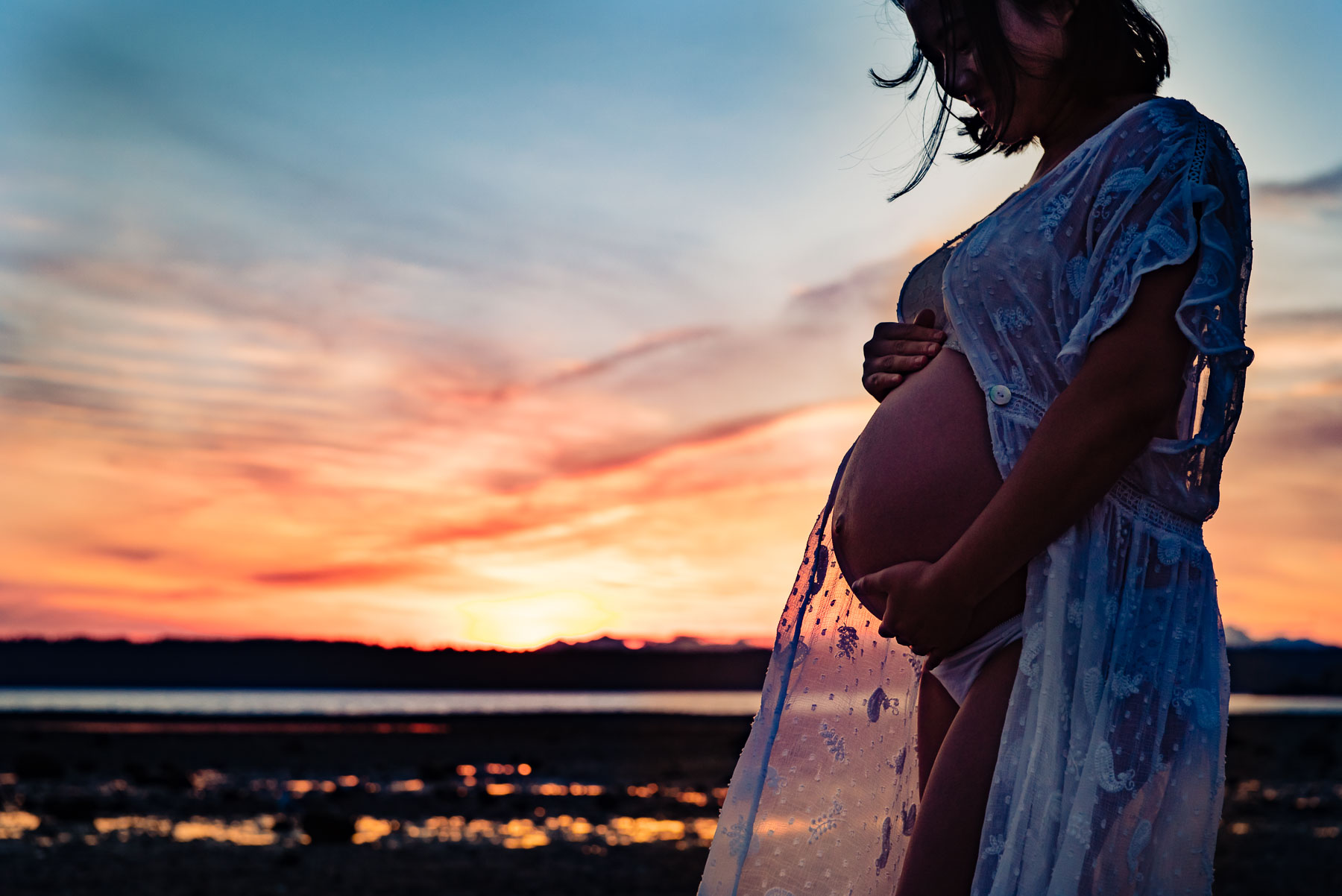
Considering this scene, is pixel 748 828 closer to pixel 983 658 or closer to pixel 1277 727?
pixel 983 658

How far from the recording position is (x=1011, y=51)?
1704mm

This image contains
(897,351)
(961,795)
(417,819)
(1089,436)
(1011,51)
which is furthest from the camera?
(417,819)

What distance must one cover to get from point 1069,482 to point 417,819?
549 inches

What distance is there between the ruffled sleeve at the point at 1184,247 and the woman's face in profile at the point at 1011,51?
228 millimetres

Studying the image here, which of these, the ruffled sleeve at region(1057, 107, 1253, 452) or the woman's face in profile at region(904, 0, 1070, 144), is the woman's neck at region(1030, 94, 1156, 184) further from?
the ruffled sleeve at region(1057, 107, 1253, 452)

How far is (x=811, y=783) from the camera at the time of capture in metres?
2.00

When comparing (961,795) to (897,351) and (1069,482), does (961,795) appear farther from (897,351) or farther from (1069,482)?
(897,351)

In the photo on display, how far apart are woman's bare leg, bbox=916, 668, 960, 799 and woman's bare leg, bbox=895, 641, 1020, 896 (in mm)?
136

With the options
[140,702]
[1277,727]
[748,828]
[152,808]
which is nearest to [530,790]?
[152,808]

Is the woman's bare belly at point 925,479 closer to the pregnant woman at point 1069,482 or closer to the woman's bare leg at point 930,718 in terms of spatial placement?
the pregnant woman at point 1069,482

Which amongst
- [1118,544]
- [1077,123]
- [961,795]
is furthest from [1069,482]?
[1077,123]

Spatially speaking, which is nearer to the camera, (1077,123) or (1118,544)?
(1118,544)

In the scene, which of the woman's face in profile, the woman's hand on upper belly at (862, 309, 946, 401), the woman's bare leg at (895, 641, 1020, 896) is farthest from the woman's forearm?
the woman's face in profile

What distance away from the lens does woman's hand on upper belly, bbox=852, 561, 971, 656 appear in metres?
1.54
